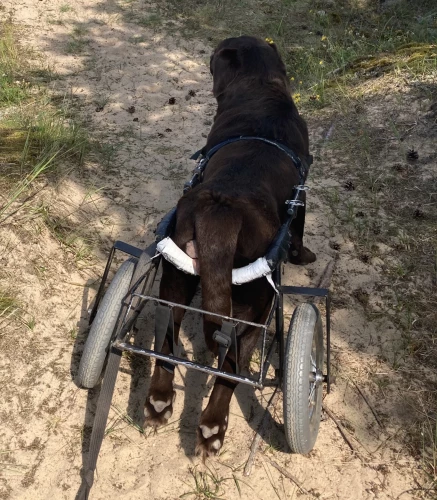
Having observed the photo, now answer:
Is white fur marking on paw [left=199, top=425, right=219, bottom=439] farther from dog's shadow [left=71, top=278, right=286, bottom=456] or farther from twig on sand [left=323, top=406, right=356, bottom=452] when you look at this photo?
twig on sand [left=323, top=406, right=356, bottom=452]

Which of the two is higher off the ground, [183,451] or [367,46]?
[367,46]

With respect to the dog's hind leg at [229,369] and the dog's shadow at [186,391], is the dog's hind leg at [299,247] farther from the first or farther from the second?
the dog's hind leg at [229,369]

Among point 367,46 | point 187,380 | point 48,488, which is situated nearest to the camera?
point 48,488

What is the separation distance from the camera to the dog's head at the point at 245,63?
3.91 m

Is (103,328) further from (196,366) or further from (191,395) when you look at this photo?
(191,395)

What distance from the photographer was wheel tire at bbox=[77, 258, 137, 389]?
2637 millimetres

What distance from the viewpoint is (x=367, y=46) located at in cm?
702

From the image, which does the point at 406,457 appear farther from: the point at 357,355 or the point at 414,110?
the point at 414,110

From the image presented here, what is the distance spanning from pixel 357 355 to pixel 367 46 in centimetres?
505

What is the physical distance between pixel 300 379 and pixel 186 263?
73 cm

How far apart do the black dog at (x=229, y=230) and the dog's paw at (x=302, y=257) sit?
2.59 feet

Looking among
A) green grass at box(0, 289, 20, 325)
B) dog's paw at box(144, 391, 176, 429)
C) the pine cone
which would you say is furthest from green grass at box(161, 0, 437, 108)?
dog's paw at box(144, 391, 176, 429)

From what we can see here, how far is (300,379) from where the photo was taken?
238cm

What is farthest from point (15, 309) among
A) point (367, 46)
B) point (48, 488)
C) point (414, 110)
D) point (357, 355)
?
point (367, 46)
